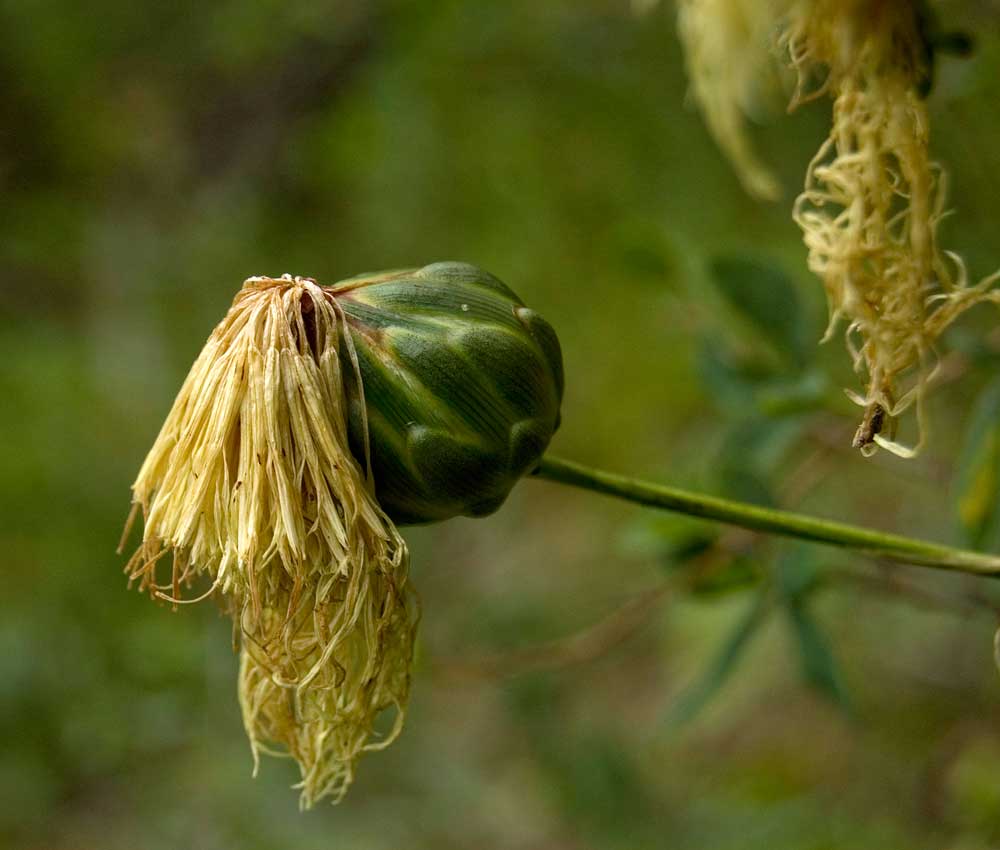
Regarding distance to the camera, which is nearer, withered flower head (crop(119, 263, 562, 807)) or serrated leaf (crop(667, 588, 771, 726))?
withered flower head (crop(119, 263, 562, 807))

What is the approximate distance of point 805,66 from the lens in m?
0.90

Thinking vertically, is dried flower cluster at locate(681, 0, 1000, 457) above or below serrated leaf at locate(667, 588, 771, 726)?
above

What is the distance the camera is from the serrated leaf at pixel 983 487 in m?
1.09

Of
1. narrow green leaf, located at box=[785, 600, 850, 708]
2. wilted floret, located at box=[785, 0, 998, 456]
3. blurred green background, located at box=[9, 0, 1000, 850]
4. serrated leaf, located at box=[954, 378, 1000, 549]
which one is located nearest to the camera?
wilted floret, located at box=[785, 0, 998, 456]

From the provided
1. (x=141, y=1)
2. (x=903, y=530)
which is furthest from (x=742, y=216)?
(x=141, y=1)

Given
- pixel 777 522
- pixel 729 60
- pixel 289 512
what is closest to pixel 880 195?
pixel 777 522

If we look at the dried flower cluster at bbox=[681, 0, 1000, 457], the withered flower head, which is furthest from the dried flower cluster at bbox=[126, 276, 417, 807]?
the dried flower cluster at bbox=[681, 0, 1000, 457]

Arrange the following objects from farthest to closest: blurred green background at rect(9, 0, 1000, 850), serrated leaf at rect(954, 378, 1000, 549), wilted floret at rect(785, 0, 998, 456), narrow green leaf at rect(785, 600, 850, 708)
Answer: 1. blurred green background at rect(9, 0, 1000, 850)
2. narrow green leaf at rect(785, 600, 850, 708)
3. serrated leaf at rect(954, 378, 1000, 549)
4. wilted floret at rect(785, 0, 998, 456)

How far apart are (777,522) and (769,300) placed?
0.52 meters

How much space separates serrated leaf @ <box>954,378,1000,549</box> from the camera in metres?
1.09

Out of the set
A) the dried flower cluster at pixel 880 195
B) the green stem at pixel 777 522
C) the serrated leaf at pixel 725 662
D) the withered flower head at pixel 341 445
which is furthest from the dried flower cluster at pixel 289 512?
the serrated leaf at pixel 725 662

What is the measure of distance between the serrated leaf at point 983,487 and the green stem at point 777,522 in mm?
179

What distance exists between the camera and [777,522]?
2.95 feet

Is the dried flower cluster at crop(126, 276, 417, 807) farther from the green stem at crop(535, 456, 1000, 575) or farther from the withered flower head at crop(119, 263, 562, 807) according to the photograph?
the green stem at crop(535, 456, 1000, 575)
